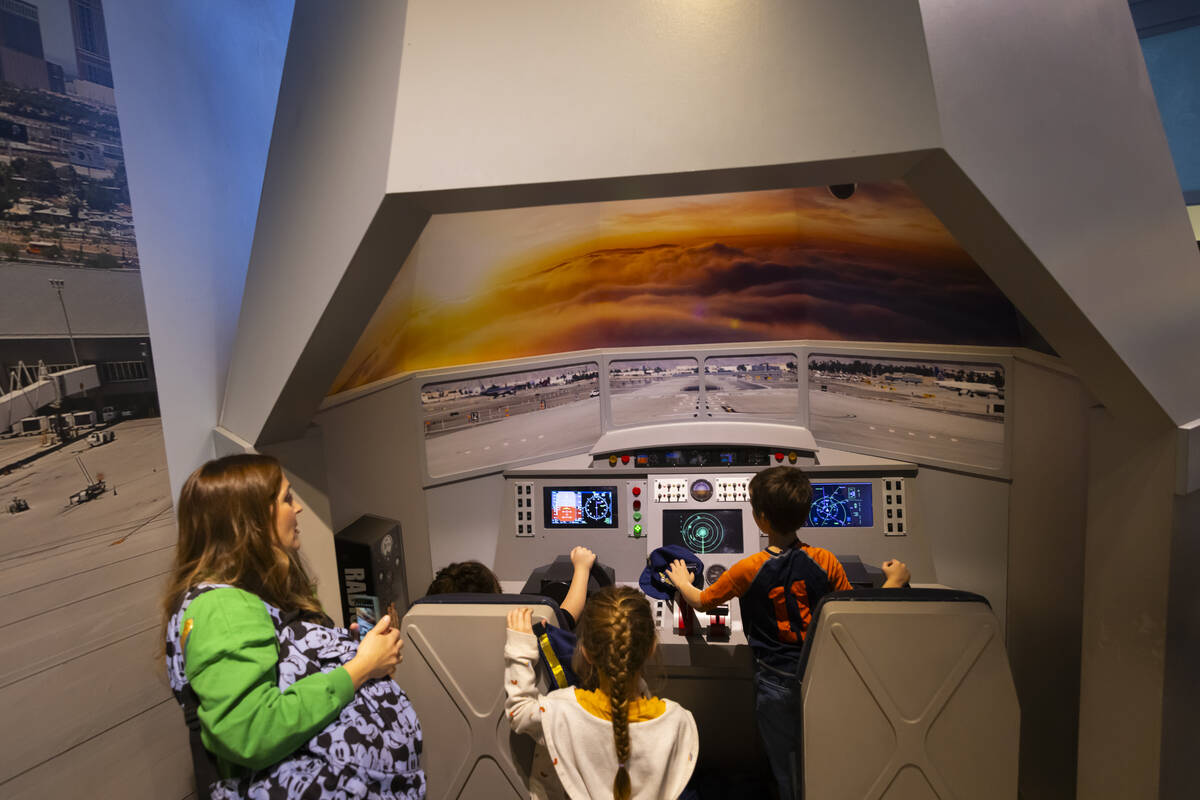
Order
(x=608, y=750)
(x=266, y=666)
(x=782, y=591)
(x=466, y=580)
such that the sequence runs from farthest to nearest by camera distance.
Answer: (x=466, y=580)
(x=782, y=591)
(x=608, y=750)
(x=266, y=666)

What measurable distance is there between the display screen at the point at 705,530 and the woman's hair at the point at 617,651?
5.35 feet

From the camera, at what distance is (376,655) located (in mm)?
1275

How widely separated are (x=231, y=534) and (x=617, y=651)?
2.47 feet

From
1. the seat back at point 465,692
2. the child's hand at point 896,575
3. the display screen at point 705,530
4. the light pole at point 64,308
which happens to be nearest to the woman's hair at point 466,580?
the seat back at point 465,692

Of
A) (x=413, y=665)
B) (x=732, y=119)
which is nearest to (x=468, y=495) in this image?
(x=413, y=665)

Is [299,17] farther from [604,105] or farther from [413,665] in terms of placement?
[413,665]

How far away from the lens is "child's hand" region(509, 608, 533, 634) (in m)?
1.50

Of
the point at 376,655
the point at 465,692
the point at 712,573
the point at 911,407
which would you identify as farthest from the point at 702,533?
the point at 376,655

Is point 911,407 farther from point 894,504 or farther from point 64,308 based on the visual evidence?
point 64,308

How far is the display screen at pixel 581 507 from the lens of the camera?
3139 millimetres

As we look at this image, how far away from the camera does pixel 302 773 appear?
3.84 ft

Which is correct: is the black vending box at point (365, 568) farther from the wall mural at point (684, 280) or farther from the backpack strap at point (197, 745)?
the backpack strap at point (197, 745)

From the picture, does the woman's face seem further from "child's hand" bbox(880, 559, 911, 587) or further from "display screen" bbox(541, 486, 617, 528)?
"display screen" bbox(541, 486, 617, 528)

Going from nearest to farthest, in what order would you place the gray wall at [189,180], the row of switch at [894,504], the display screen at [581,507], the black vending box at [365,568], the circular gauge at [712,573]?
the gray wall at [189,180] < the black vending box at [365,568] < the circular gauge at [712,573] < the row of switch at [894,504] < the display screen at [581,507]
